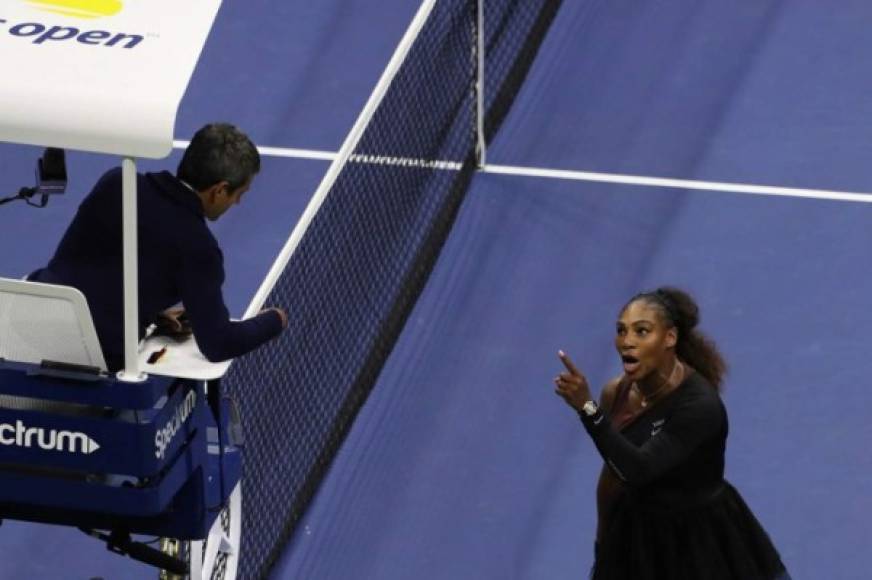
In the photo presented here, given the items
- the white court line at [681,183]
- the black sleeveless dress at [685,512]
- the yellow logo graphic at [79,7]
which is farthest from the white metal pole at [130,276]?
the white court line at [681,183]

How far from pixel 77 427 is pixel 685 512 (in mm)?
2116

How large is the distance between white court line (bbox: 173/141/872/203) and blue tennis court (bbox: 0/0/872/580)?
0.02m

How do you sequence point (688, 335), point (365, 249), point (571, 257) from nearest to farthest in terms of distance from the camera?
point (688, 335), point (365, 249), point (571, 257)

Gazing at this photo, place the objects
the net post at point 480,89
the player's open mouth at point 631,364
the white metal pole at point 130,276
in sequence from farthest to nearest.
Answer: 1. the net post at point 480,89
2. the player's open mouth at point 631,364
3. the white metal pole at point 130,276

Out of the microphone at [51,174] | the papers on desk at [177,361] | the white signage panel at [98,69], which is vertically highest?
the white signage panel at [98,69]

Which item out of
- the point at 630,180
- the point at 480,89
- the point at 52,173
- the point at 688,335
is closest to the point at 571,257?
the point at 630,180

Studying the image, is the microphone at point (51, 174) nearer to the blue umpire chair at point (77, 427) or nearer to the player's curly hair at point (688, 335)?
the blue umpire chair at point (77, 427)

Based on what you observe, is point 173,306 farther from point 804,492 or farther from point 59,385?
point 804,492

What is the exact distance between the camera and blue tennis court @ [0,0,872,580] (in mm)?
9688

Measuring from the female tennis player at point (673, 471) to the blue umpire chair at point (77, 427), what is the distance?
4.46 ft

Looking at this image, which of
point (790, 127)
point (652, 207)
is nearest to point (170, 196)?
point (652, 207)

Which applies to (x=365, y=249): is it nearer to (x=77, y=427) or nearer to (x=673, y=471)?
(x=673, y=471)

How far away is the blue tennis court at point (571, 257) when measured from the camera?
31.8 feet

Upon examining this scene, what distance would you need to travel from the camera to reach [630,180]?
1206cm
